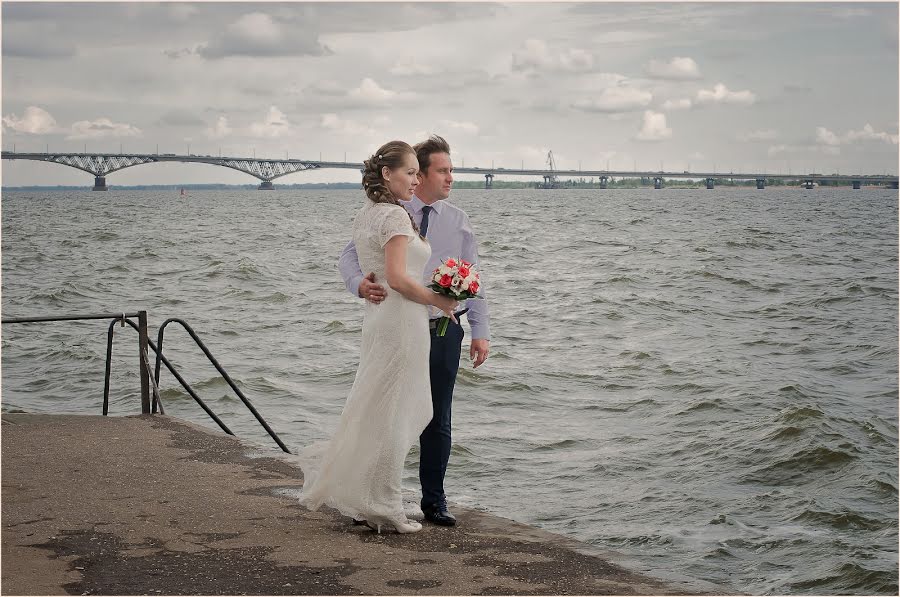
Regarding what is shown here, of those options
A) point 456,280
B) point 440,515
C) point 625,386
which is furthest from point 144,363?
point 625,386

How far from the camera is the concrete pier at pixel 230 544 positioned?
4.73 metres

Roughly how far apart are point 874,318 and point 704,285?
7.33 meters

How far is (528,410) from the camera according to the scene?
13.1 metres

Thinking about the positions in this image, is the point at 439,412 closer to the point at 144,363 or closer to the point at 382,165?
the point at 382,165

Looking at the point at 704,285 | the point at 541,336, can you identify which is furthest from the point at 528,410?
the point at 704,285

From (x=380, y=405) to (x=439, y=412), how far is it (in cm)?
42

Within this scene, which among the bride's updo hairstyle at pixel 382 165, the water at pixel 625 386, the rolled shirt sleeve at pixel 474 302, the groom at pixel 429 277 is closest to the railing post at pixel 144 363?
the water at pixel 625 386

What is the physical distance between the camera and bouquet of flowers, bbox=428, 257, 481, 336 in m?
5.16

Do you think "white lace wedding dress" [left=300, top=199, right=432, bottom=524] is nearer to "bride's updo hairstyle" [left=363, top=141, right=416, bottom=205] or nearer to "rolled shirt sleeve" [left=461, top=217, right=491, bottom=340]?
"bride's updo hairstyle" [left=363, top=141, right=416, bottom=205]

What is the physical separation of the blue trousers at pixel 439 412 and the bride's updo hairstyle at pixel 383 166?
72 cm

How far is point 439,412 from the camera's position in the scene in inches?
220

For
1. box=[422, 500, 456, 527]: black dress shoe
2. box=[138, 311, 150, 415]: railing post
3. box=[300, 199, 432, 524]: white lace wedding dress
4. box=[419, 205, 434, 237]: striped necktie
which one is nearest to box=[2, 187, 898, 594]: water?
box=[422, 500, 456, 527]: black dress shoe

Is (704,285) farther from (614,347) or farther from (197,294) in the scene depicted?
(197,294)

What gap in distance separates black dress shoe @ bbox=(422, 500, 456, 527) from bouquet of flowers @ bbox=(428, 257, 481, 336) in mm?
1274
